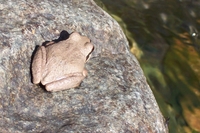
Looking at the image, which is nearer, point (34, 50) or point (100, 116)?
point (100, 116)

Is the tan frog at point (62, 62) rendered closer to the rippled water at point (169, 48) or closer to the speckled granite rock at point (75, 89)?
the speckled granite rock at point (75, 89)

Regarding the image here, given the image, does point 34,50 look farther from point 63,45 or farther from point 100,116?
point 100,116

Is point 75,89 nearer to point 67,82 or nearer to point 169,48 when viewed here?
point 67,82

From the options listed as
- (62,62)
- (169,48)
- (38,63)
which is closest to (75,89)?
(62,62)

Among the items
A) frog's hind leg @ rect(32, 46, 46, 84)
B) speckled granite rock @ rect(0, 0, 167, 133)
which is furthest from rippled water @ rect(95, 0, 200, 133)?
frog's hind leg @ rect(32, 46, 46, 84)

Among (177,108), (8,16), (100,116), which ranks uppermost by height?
(8,16)

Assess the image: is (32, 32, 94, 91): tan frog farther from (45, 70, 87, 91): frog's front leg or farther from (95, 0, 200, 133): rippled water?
(95, 0, 200, 133): rippled water

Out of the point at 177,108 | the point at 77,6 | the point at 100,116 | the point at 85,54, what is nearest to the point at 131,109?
the point at 100,116
